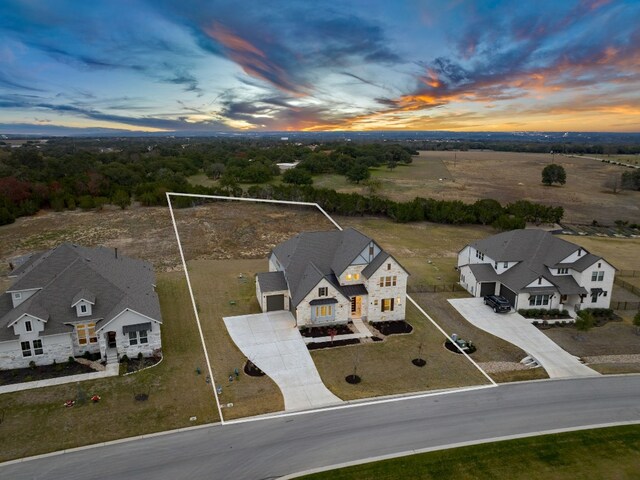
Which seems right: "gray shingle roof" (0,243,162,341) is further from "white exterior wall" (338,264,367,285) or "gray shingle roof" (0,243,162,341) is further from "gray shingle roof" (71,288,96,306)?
"white exterior wall" (338,264,367,285)

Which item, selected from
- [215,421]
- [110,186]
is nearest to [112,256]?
[215,421]

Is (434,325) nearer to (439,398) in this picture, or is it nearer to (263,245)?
(439,398)

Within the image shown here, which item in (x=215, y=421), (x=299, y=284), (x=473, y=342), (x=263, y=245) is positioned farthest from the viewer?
(x=263, y=245)

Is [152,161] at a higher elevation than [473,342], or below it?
higher

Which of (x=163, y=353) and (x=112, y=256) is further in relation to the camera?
(x=112, y=256)

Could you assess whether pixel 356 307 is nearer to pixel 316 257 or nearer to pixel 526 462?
pixel 316 257

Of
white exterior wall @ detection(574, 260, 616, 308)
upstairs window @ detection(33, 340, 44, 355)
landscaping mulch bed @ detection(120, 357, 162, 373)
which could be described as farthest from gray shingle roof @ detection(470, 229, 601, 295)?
upstairs window @ detection(33, 340, 44, 355)

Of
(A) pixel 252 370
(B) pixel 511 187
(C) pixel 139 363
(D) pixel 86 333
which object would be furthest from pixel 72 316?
(B) pixel 511 187
